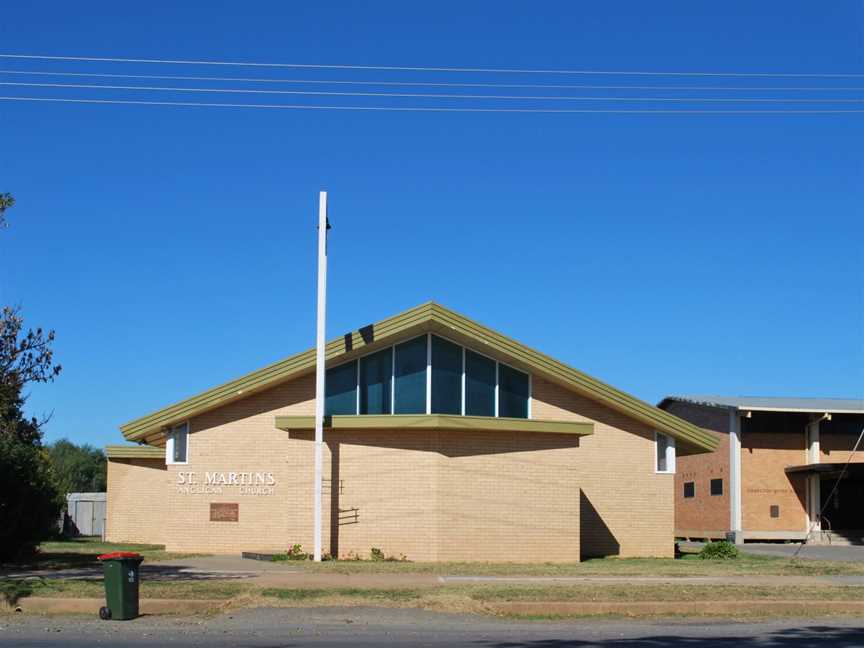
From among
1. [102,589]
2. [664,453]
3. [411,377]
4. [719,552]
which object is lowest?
[719,552]

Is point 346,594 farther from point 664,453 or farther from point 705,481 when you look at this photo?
point 705,481

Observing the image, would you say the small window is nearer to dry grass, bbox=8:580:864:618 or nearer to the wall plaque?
the wall plaque

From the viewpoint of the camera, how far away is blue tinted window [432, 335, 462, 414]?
25016 millimetres

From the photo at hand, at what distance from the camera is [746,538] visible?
42.0 metres

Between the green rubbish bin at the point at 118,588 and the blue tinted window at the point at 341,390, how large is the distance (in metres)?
10.8

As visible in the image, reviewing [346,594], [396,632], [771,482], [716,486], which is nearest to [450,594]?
[346,594]

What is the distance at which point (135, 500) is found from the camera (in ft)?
120

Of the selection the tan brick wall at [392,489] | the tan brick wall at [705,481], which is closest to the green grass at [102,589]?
the tan brick wall at [392,489]

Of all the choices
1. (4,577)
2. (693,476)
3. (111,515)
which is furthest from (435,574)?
(693,476)

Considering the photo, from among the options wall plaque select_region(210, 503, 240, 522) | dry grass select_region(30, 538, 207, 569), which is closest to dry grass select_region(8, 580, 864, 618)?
dry grass select_region(30, 538, 207, 569)

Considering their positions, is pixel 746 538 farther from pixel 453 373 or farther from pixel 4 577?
pixel 4 577

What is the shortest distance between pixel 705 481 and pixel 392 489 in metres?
24.0

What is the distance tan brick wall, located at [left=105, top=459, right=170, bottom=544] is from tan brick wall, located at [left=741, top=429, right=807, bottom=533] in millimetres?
22622

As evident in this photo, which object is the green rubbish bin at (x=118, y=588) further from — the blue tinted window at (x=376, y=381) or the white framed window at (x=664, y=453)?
the white framed window at (x=664, y=453)
